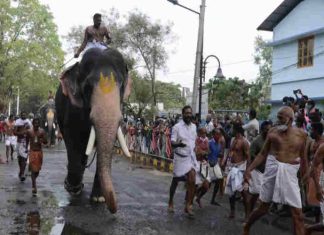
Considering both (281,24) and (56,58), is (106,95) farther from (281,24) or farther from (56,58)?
(56,58)

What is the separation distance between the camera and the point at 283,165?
24.1ft

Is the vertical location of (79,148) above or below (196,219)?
above

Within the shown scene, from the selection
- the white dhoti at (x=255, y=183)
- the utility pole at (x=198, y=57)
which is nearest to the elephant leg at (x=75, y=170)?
the white dhoti at (x=255, y=183)

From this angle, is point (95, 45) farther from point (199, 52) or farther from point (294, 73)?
point (294, 73)

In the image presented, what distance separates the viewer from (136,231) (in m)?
7.91

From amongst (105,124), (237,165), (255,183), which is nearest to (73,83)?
(105,124)

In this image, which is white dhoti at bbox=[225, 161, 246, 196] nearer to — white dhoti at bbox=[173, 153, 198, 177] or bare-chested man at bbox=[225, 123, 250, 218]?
bare-chested man at bbox=[225, 123, 250, 218]

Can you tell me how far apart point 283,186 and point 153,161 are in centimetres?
1231

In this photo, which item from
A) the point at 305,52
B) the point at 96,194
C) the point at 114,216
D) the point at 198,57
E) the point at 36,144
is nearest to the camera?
the point at 114,216

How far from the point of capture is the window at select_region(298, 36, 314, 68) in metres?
23.6

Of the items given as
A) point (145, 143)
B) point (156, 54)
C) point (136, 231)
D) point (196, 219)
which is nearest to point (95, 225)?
point (136, 231)

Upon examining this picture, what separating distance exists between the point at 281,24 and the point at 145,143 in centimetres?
925

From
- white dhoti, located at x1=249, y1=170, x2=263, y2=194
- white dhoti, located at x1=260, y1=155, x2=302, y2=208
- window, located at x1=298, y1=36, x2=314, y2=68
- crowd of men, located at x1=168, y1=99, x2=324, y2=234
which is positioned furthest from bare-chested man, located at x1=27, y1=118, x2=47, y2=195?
window, located at x1=298, y1=36, x2=314, y2=68

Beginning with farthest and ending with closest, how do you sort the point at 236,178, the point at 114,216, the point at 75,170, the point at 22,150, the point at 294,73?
the point at 294,73
the point at 22,150
the point at 75,170
the point at 236,178
the point at 114,216
